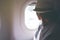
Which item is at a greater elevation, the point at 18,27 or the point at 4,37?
the point at 18,27

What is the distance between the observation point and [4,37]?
1.90 m

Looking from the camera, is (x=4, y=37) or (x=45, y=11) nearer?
(x=45, y=11)

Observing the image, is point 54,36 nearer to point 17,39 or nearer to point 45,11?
point 45,11

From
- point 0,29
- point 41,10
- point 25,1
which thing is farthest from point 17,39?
point 41,10

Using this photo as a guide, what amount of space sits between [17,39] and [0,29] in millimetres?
304

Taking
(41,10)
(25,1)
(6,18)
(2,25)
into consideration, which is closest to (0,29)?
(2,25)

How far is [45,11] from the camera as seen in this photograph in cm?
58

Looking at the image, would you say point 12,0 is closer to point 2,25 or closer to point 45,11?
point 2,25

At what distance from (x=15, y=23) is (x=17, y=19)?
0.07m

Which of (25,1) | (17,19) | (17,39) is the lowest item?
(17,39)

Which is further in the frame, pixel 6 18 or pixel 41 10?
pixel 6 18

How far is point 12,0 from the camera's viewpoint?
1896 millimetres

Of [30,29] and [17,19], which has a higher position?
[17,19]

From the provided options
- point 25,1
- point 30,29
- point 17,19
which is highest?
point 25,1
